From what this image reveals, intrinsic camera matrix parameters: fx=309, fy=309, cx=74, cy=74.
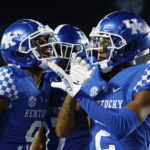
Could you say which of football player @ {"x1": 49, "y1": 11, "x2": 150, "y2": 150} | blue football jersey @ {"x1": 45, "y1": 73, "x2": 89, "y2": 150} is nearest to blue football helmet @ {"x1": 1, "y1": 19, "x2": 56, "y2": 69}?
blue football jersey @ {"x1": 45, "y1": 73, "x2": 89, "y2": 150}

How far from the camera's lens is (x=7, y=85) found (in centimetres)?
167

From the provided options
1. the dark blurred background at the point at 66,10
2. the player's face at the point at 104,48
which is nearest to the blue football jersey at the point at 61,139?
the player's face at the point at 104,48

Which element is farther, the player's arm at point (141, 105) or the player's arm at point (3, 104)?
the player's arm at point (3, 104)

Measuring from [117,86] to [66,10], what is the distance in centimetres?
294

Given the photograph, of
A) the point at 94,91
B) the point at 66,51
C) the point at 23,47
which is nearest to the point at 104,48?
the point at 94,91

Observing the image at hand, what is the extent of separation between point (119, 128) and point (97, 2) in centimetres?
324

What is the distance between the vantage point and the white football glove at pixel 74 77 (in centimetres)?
142

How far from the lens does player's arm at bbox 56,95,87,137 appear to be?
5.33ft

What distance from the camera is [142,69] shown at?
158cm

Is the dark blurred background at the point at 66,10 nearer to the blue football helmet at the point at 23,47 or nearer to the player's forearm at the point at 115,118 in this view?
the blue football helmet at the point at 23,47

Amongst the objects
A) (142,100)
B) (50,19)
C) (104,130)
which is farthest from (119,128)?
(50,19)

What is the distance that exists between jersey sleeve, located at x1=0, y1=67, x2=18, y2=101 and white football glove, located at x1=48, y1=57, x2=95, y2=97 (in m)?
0.31

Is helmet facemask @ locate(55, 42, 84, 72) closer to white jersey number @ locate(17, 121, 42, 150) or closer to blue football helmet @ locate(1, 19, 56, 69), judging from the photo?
blue football helmet @ locate(1, 19, 56, 69)

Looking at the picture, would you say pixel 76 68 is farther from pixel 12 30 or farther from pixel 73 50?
pixel 73 50
